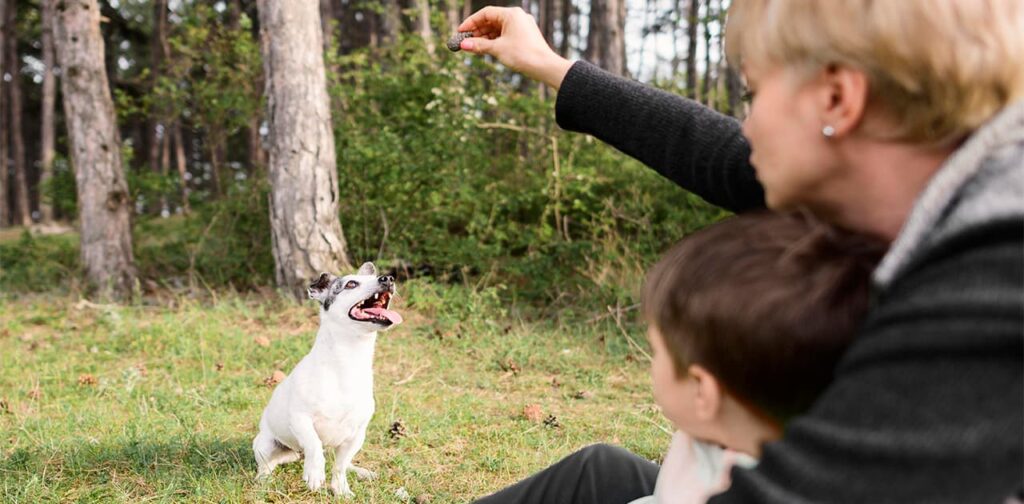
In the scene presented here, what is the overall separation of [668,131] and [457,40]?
0.63m

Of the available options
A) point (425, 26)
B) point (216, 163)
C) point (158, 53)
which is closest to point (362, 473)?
point (216, 163)

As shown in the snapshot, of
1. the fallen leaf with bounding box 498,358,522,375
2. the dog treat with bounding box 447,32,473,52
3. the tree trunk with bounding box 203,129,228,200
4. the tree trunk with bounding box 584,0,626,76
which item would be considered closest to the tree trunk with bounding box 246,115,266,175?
the tree trunk with bounding box 203,129,228,200

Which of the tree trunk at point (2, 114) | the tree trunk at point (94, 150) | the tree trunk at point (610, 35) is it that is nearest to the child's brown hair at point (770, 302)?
the tree trunk at point (94, 150)

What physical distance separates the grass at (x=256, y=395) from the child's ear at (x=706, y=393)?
8.14 ft

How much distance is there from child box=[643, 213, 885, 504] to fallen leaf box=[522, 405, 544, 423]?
3.52 metres

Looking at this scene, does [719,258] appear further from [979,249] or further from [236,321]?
[236,321]

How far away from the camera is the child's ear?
1.18 meters

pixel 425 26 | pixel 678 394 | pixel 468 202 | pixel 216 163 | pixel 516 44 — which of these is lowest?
pixel 468 202

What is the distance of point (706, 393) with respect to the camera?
46.9 inches

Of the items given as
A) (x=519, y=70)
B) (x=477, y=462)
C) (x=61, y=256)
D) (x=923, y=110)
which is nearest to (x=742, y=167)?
(x=519, y=70)

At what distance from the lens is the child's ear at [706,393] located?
1.18 meters

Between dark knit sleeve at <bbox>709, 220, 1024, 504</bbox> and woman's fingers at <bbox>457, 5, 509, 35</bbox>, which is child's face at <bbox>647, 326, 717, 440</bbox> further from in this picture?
woman's fingers at <bbox>457, 5, 509, 35</bbox>

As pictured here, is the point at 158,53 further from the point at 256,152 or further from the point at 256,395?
the point at 256,395

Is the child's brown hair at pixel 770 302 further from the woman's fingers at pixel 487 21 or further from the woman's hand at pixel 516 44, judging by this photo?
the woman's fingers at pixel 487 21
